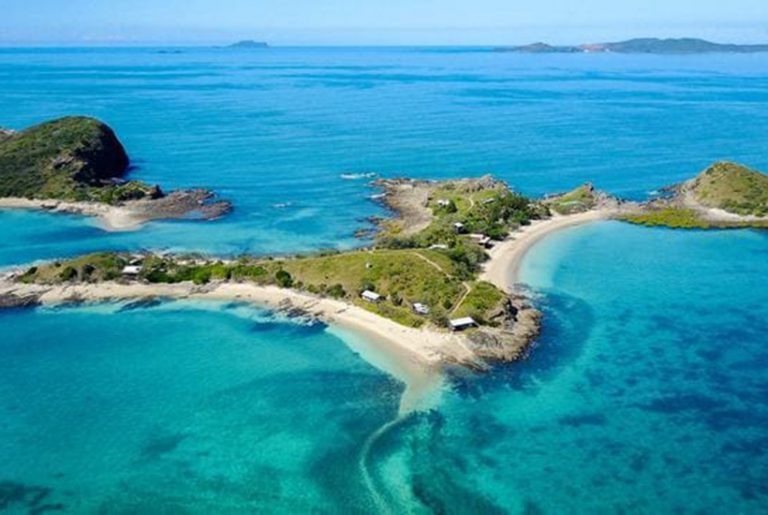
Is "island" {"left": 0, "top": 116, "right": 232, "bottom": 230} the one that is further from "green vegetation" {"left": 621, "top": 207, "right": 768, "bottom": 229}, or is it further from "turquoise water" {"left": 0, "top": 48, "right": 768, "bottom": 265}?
"green vegetation" {"left": 621, "top": 207, "right": 768, "bottom": 229}

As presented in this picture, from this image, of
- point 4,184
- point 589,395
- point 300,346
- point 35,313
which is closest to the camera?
point 589,395

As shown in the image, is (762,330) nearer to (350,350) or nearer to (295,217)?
(350,350)

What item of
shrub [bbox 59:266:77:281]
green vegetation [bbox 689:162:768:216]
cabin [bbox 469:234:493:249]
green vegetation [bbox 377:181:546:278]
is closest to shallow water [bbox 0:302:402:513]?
shrub [bbox 59:266:77:281]

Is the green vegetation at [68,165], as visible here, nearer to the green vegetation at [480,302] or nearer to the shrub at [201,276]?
the shrub at [201,276]

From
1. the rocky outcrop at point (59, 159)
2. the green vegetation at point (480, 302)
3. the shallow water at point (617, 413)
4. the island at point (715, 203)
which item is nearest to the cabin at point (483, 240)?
the shallow water at point (617, 413)

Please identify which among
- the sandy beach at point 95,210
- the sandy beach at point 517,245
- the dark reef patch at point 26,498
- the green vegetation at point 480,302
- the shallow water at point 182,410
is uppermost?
the green vegetation at point 480,302

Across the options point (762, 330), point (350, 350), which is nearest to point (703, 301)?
point (762, 330)

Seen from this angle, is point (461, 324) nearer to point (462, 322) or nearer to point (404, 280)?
point (462, 322)
